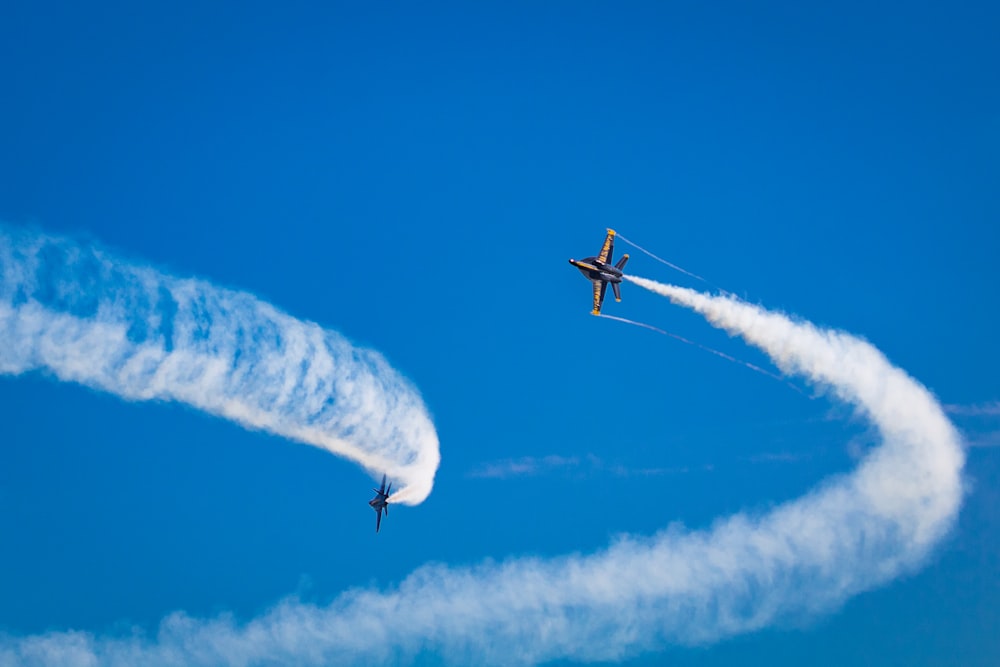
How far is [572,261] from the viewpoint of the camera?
134000mm

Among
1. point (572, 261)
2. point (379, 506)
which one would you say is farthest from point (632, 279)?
point (379, 506)

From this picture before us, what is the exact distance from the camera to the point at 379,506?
140000mm

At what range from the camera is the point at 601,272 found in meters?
134

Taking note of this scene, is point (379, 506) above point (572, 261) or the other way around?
the other way around

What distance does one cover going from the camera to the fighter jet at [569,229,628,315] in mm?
133875

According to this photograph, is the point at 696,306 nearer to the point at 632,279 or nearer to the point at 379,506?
the point at 632,279

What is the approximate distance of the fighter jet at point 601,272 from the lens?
13388 centimetres

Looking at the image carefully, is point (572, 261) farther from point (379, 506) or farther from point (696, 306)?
point (379, 506)

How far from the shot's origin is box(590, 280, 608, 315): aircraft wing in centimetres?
13425

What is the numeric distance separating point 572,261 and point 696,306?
12506 mm

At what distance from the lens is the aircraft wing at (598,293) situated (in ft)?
440

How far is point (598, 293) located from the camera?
13450 centimetres

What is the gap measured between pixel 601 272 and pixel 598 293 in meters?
2.08

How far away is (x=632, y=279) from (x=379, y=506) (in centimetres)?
3284
